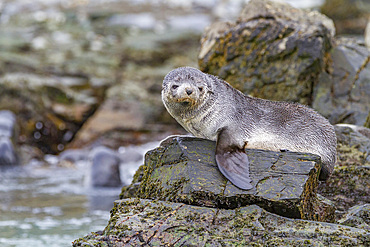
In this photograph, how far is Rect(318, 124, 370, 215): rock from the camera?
696 centimetres

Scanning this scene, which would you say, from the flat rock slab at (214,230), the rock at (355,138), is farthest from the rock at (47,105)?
the flat rock slab at (214,230)

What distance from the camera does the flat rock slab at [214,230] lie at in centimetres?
480

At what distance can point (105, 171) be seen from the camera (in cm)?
1291

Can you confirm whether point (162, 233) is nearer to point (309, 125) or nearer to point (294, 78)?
point (309, 125)

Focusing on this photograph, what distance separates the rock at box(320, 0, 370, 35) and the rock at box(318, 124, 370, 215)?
1999 centimetres

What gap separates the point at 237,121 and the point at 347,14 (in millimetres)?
22417

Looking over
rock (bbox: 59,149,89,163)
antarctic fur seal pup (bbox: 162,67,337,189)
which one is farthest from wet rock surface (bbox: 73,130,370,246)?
rock (bbox: 59,149,89,163)

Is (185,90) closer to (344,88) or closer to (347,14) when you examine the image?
(344,88)

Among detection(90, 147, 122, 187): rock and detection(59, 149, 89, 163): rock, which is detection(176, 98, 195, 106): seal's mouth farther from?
detection(59, 149, 89, 163): rock

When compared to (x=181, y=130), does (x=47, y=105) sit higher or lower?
higher

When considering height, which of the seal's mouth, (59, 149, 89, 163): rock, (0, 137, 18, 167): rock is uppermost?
the seal's mouth

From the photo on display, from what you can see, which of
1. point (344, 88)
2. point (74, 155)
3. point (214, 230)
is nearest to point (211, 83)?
point (214, 230)

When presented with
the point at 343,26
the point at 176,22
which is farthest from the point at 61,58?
the point at 343,26

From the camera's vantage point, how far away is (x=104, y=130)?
1797 centimetres
